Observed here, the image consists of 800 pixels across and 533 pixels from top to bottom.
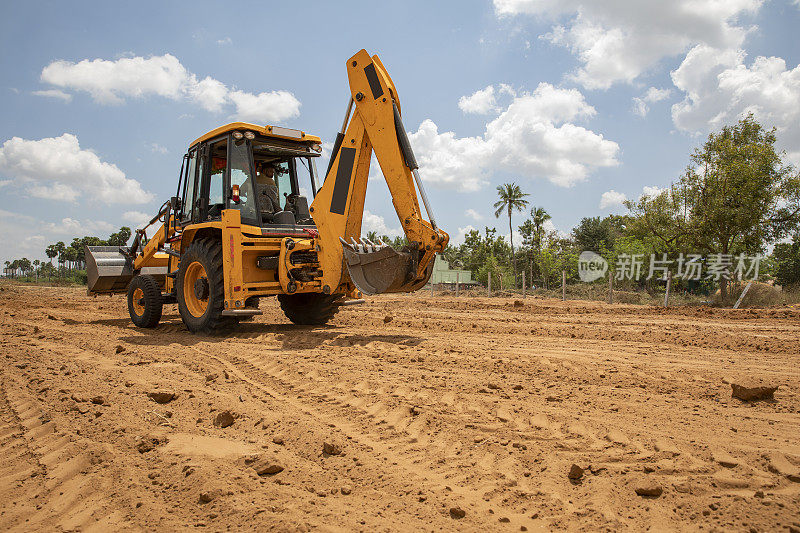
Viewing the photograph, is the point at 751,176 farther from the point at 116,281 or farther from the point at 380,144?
the point at 116,281

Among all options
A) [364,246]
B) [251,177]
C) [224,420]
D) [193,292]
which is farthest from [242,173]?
[224,420]

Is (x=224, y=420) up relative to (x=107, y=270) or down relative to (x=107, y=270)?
down

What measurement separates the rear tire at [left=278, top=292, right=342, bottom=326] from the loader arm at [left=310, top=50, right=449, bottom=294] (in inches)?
66.1

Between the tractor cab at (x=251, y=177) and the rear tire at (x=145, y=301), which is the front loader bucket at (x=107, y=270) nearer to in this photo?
the rear tire at (x=145, y=301)

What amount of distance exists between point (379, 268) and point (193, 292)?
3619mm

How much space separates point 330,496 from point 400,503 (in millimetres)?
377

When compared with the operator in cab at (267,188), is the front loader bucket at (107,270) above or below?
below

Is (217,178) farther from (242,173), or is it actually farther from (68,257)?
(68,257)

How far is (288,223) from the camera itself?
7.86 metres

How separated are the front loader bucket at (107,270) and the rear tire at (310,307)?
350 cm

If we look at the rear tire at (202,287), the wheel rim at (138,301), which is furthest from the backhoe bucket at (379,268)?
the wheel rim at (138,301)

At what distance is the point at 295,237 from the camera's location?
A: 7676 mm

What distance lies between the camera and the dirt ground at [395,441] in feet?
8.02

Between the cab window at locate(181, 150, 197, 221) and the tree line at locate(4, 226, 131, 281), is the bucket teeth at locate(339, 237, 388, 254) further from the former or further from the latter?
the tree line at locate(4, 226, 131, 281)
